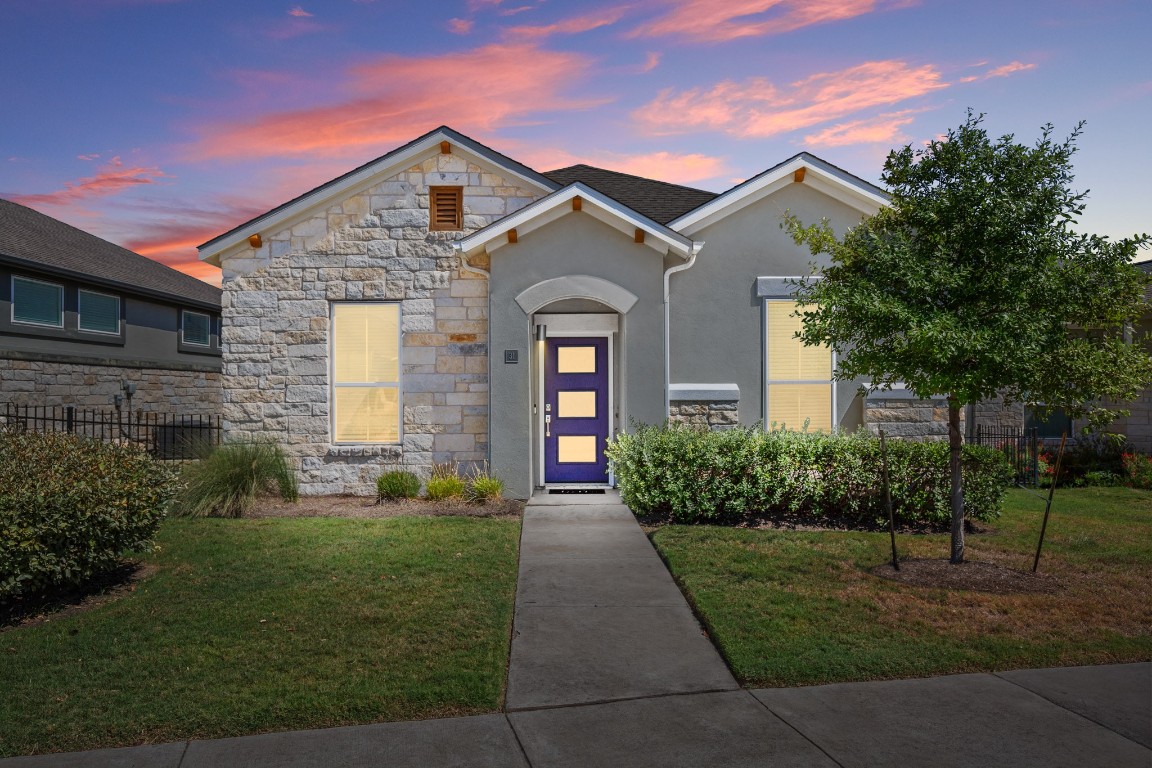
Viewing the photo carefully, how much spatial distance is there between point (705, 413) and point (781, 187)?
150 inches

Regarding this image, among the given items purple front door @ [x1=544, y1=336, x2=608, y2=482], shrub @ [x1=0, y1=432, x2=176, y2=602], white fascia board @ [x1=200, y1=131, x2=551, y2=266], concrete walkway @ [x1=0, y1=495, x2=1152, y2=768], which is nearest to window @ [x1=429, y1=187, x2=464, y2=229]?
white fascia board @ [x1=200, y1=131, x2=551, y2=266]

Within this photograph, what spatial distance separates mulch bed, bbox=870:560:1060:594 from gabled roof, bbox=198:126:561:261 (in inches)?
296

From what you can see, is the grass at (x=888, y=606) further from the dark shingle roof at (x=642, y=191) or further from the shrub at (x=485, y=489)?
the dark shingle roof at (x=642, y=191)

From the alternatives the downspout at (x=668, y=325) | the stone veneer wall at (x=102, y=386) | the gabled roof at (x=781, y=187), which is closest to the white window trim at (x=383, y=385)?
the downspout at (x=668, y=325)

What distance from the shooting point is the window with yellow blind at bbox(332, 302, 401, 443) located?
12742 mm

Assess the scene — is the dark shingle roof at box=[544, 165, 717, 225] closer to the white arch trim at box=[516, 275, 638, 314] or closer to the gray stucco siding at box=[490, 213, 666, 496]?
the gray stucco siding at box=[490, 213, 666, 496]

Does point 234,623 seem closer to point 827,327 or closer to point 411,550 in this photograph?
point 411,550

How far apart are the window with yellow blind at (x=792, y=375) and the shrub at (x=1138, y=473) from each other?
276 inches

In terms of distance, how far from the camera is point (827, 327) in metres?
8.17

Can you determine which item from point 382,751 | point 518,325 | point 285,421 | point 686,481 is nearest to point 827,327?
point 686,481

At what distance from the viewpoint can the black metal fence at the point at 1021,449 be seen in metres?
15.0

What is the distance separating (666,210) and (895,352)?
6842mm

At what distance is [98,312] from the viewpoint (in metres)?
21.0

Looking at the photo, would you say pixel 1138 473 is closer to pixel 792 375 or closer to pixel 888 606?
pixel 792 375
